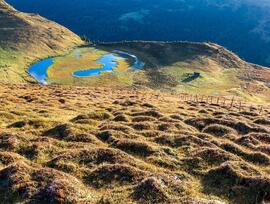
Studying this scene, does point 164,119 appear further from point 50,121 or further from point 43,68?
point 43,68

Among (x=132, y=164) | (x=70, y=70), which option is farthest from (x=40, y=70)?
(x=132, y=164)

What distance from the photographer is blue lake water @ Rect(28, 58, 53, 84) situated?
16288cm

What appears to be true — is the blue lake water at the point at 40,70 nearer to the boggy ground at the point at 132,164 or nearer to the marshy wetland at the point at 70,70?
the marshy wetland at the point at 70,70

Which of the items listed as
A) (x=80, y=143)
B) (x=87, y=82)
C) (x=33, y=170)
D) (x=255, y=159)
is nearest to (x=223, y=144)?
(x=255, y=159)

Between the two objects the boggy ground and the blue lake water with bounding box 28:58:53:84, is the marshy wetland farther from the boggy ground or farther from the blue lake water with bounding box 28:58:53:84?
the boggy ground

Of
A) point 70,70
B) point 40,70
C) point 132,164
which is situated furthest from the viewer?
point 70,70

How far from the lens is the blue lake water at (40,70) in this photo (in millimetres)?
162875

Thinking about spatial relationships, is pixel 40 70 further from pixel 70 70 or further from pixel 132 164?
pixel 132 164

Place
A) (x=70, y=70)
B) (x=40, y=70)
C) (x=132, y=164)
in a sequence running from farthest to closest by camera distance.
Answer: (x=70, y=70)
(x=40, y=70)
(x=132, y=164)

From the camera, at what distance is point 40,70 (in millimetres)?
179625

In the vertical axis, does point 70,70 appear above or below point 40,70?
above

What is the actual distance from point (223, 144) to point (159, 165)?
25.7 feet

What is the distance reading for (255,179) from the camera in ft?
77.9

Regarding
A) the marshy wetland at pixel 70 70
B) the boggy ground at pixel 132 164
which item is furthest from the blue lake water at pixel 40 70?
the boggy ground at pixel 132 164
